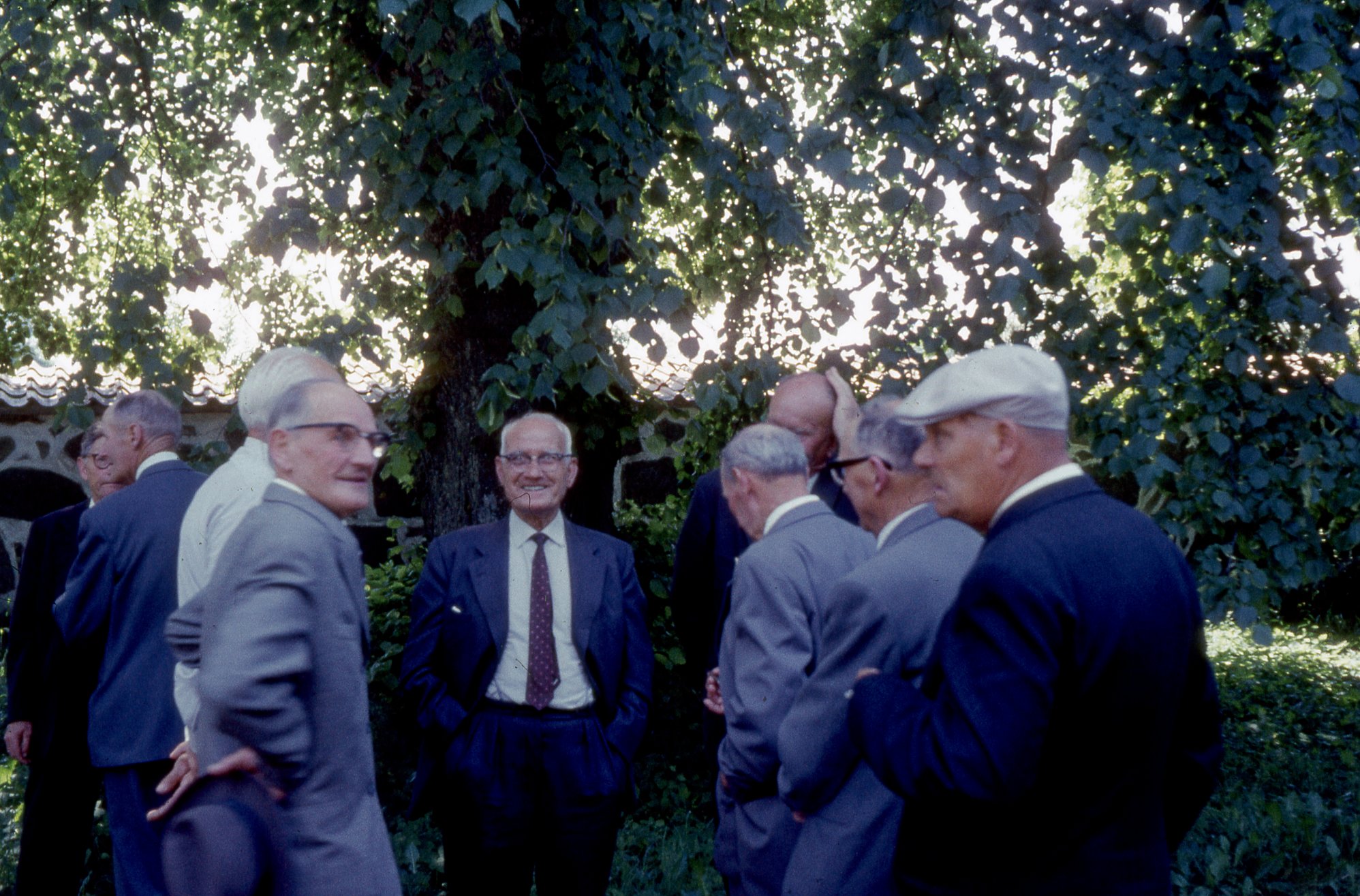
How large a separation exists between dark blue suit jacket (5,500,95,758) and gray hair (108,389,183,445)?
638 mm

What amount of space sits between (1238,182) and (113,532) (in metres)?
4.06

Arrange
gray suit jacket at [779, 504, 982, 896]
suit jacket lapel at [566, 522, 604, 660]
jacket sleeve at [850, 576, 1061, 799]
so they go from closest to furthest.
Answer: jacket sleeve at [850, 576, 1061, 799] → gray suit jacket at [779, 504, 982, 896] → suit jacket lapel at [566, 522, 604, 660]

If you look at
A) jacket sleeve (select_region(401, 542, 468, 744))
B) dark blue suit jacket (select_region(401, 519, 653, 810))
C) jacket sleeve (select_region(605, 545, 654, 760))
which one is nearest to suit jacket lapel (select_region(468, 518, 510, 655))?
dark blue suit jacket (select_region(401, 519, 653, 810))

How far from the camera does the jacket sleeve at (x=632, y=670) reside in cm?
393

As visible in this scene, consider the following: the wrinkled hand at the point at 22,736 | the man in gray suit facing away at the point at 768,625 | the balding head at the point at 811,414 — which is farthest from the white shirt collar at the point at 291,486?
the wrinkled hand at the point at 22,736

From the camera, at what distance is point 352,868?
2.41 m

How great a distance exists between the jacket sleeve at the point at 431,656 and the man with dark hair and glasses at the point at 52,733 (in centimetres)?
112

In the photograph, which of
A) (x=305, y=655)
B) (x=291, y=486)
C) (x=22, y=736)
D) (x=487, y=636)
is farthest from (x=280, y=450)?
(x=22, y=736)

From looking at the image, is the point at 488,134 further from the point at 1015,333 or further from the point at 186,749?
the point at 186,749

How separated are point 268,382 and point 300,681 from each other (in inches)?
47.1

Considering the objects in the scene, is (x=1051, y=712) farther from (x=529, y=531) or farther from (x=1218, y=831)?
(x=1218, y=831)

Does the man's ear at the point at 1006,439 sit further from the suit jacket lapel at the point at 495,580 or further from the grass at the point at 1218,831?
the grass at the point at 1218,831

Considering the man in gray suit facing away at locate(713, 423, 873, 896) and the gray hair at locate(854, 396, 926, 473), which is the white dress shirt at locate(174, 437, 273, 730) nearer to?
the man in gray suit facing away at locate(713, 423, 873, 896)

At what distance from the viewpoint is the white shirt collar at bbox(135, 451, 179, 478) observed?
4.01 m
